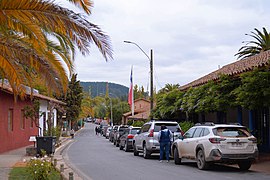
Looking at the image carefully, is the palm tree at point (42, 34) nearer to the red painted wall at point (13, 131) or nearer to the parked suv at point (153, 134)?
the parked suv at point (153, 134)

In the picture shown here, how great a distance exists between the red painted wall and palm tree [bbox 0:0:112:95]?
11.5m

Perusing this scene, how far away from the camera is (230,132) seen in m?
15.9

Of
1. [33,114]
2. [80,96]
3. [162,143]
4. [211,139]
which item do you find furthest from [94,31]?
[80,96]

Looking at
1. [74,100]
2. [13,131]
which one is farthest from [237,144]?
[74,100]

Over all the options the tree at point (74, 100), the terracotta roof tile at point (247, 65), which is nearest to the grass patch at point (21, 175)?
the terracotta roof tile at point (247, 65)

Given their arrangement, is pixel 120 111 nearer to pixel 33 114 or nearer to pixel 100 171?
pixel 33 114

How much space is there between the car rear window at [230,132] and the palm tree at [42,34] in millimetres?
6046

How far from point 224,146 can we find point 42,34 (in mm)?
7425

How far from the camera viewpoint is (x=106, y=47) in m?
10.8

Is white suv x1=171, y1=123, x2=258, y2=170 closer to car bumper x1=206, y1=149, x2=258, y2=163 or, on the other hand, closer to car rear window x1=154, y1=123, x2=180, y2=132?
car bumper x1=206, y1=149, x2=258, y2=163

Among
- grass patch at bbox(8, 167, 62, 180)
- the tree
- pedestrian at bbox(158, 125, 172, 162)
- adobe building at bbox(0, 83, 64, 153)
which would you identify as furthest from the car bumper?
the tree

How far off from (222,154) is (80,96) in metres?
53.4

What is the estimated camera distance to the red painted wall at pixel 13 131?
952 inches

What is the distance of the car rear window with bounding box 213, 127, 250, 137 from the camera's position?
1582 centimetres
